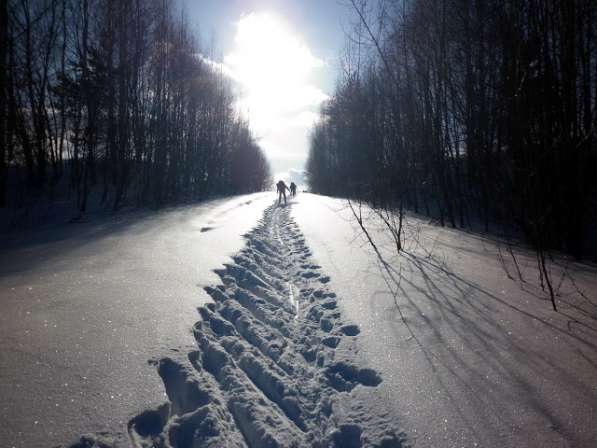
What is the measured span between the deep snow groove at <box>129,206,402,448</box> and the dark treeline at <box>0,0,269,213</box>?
8151 millimetres

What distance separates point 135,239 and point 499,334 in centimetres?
496

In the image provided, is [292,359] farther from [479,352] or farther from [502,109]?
[502,109]

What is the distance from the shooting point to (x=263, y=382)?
5.65ft

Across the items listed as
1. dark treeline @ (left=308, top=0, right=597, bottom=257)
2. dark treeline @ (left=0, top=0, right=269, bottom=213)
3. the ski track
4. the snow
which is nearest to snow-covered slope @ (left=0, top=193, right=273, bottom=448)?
the snow

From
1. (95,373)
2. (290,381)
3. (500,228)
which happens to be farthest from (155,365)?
(500,228)

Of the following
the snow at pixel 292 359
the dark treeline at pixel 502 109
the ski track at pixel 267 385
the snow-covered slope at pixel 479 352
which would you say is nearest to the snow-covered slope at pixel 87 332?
→ the snow at pixel 292 359

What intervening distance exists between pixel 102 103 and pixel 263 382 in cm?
1298

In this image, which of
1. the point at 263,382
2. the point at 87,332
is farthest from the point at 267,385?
the point at 87,332

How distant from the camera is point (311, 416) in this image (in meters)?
1.48

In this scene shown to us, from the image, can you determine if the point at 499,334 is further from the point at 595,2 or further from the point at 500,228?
the point at 500,228

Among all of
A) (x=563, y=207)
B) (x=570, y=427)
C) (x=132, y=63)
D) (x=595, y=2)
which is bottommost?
(x=570, y=427)

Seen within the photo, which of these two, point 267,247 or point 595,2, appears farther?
point 267,247

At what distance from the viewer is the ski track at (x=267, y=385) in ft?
4.27

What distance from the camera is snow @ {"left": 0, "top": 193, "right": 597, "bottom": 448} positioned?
1.25m
